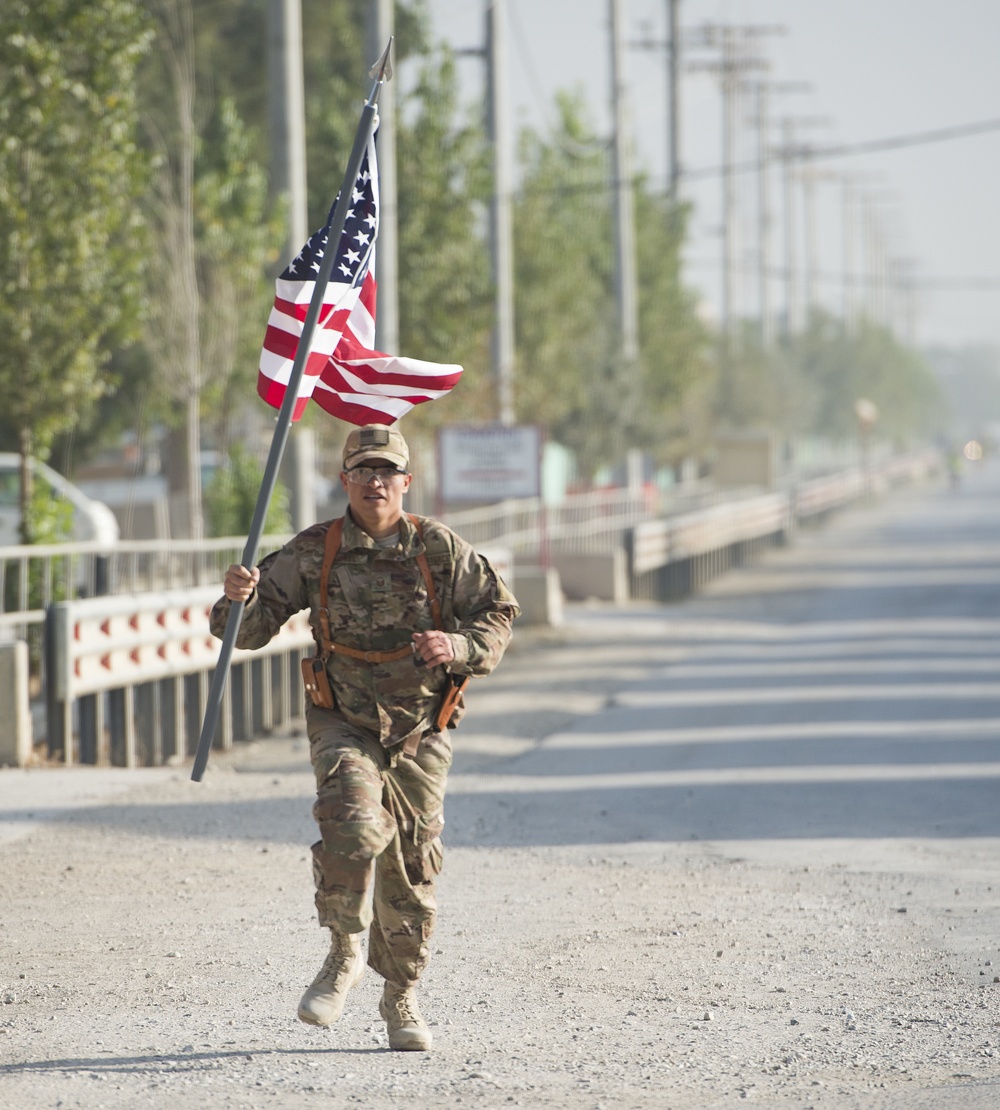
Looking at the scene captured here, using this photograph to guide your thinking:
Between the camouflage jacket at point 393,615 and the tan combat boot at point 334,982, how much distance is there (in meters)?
0.59

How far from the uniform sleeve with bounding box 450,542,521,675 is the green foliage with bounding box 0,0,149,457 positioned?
11604 millimetres

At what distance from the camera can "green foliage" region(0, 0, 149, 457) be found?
54.5 feet

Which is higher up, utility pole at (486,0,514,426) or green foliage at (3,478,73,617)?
utility pole at (486,0,514,426)

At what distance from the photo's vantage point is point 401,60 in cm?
3534

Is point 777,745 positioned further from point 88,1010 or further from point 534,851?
point 88,1010

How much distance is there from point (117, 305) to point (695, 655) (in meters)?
7.01

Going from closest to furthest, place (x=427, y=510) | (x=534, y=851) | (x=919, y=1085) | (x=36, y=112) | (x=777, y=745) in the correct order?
(x=919, y=1085) < (x=534, y=851) < (x=777, y=745) < (x=36, y=112) < (x=427, y=510)

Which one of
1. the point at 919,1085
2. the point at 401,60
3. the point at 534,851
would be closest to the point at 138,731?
the point at 534,851

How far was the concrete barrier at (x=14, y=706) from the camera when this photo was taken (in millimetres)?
11258

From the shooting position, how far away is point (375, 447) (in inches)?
226

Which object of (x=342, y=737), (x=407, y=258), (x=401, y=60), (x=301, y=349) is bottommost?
(x=342, y=737)

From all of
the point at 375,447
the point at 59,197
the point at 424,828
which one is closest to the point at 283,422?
the point at 375,447

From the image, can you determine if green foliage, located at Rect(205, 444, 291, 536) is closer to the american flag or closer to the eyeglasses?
the american flag

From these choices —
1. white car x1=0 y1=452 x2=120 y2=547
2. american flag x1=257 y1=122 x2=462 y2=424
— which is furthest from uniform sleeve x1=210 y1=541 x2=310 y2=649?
white car x1=0 y1=452 x2=120 y2=547
